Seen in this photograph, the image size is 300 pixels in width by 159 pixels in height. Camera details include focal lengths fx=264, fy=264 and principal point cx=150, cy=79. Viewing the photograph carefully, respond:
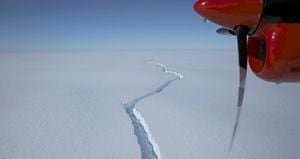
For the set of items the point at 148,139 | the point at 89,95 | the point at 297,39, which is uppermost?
the point at 297,39

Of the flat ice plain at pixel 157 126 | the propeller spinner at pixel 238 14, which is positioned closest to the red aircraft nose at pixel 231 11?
the propeller spinner at pixel 238 14

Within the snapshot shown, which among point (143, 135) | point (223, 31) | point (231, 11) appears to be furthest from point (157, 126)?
point (231, 11)

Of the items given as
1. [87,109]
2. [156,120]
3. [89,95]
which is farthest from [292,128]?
[89,95]

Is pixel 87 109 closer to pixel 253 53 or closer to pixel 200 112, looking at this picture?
pixel 200 112

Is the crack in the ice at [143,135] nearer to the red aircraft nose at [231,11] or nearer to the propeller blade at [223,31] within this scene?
the propeller blade at [223,31]

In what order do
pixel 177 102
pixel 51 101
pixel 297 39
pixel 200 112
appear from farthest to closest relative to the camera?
pixel 51 101, pixel 177 102, pixel 200 112, pixel 297 39

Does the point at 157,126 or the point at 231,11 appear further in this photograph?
the point at 157,126

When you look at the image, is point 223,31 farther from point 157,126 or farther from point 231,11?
point 157,126

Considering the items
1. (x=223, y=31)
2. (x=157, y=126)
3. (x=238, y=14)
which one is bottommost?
(x=157, y=126)
